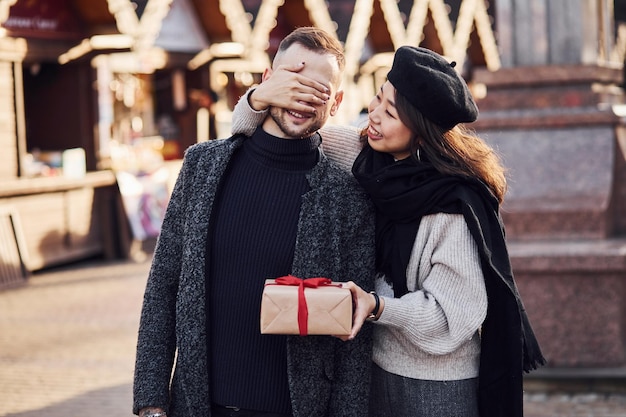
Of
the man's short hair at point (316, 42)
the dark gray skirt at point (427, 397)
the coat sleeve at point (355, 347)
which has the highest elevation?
the man's short hair at point (316, 42)

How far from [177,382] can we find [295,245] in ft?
1.79

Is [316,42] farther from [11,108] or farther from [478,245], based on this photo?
[11,108]

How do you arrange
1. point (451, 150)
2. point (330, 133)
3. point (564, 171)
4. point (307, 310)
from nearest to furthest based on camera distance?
point (307, 310) < point (451, 150) < point (330, 133) < point (564, 171)

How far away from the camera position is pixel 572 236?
621cm

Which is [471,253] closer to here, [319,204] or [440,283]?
[440,283]

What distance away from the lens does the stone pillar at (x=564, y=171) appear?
5.84 metres

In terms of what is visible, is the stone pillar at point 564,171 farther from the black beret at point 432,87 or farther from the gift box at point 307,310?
the gift box at point 307,310

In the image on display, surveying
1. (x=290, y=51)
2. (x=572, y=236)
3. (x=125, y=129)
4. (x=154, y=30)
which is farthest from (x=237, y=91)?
(x=290, y=51)

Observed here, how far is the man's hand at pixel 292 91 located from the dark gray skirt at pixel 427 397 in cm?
78

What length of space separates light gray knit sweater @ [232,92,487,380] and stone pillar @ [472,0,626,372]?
243cm

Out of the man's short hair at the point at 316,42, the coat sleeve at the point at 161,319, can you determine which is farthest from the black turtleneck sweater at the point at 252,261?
the man's short hair at the point at 316,42

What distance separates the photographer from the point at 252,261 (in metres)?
2.76

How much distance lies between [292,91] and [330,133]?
15.1 inches

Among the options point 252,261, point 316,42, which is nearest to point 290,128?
point 316,42
